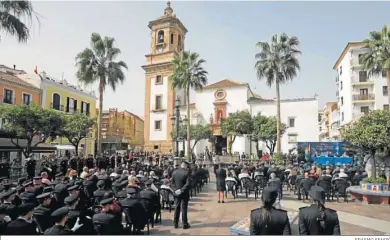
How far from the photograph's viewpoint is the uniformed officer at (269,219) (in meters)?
4.02

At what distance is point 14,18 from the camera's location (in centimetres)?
1119

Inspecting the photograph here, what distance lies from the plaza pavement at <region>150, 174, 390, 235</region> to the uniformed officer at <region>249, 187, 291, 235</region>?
1639 millimetres

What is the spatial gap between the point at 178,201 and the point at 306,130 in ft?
126

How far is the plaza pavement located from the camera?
7.23 meters

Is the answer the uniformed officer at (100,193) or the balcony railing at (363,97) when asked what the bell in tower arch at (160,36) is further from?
the uniformed officer at (100,193)

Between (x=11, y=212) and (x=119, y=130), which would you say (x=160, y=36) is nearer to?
(x=119, y=130)

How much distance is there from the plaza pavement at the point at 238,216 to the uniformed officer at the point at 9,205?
299 centimetres

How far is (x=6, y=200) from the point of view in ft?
19.9

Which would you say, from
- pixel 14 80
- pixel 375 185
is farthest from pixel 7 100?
pixel 375 185

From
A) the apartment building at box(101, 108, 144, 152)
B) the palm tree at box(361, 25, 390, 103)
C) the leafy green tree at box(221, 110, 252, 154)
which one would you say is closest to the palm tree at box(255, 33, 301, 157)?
the palm tree at box(361, 25, 390, 103)

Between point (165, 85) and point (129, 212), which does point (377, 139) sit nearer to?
point (129, 212)

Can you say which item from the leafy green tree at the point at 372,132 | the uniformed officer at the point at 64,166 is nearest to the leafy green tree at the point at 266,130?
the leafy green tree at the point at 372,132

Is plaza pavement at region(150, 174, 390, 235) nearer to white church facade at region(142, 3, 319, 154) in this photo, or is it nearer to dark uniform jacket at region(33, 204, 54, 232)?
dark uniform jacket at region(33, 204, 54, 232)

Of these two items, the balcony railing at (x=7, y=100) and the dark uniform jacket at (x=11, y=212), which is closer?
the dark uniform jacket at (x=11, y=212)
